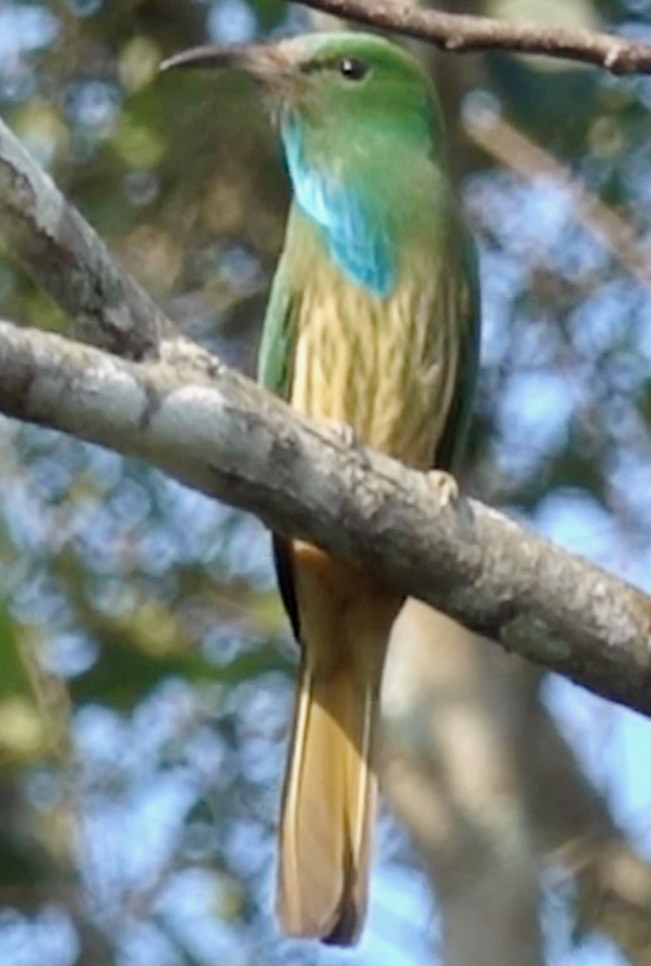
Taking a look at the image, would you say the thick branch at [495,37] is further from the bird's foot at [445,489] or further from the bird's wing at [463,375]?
the bird's wing at [463,375]

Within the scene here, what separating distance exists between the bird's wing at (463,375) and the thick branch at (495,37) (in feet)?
2.82

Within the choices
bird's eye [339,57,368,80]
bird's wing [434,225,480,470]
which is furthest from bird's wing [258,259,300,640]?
bird's eye [339,57,368,80]

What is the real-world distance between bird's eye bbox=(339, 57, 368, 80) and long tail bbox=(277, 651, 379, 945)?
2.69 feet

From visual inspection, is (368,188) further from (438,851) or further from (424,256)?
(438,851)

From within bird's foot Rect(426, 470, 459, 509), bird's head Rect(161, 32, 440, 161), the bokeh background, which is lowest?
the bokeh background

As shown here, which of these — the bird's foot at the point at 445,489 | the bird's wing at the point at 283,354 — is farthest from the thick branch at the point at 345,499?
the bird's wing at the point at 283,354

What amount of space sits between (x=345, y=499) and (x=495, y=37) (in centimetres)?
50

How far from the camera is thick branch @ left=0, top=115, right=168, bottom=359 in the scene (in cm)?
290

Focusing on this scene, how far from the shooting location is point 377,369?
3.83 meters

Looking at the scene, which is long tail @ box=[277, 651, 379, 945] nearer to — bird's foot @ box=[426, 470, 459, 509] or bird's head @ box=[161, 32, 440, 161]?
bird's foot @ box=[426, 470, 459, 509]

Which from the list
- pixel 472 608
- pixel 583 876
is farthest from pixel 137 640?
pixel 472 608

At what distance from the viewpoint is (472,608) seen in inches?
122

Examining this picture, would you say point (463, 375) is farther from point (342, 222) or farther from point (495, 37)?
point (495, 37)

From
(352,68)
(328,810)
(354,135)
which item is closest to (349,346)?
(354,135)
